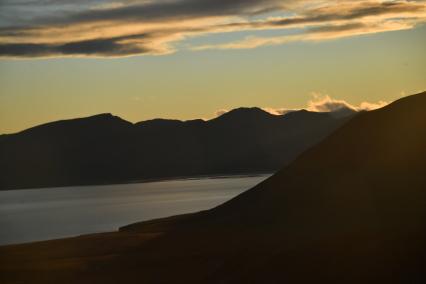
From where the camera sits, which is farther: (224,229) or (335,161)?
(335,161)

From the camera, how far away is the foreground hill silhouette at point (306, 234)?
47344 mm

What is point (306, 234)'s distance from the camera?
65.6 m

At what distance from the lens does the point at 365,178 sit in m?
75.6

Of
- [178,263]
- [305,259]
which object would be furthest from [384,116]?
[305,259]

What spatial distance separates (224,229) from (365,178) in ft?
44.8

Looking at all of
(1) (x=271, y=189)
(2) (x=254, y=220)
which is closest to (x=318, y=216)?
(2) (x=254, y=220)

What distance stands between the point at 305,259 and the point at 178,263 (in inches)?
555

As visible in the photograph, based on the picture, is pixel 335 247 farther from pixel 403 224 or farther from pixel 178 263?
pixel 178 263

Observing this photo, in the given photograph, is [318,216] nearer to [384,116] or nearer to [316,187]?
[316,187]

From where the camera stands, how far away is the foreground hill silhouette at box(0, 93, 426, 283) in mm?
47344

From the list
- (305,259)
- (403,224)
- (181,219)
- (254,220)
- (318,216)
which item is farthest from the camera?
(181,219)

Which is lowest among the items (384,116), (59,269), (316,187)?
(59,269)

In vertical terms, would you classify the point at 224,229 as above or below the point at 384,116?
below

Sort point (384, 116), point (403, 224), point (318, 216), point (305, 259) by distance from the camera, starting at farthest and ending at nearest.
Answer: point (384, 116), point (318, 216), point (403, 224), point (305, 259)
